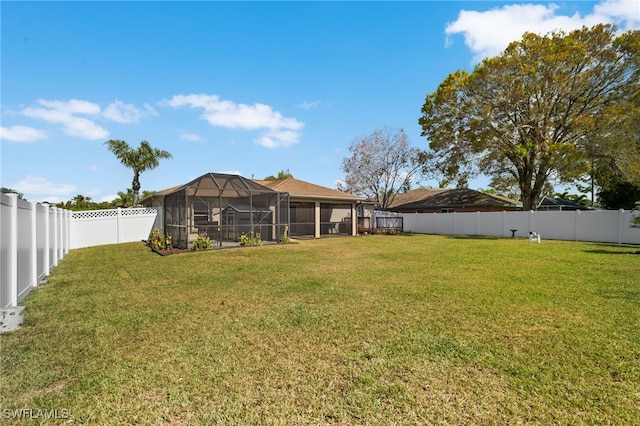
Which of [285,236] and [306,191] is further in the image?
[306,191]

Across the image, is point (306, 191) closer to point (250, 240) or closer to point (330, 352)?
point (250, 240)

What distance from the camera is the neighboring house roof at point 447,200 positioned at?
27.4 meters

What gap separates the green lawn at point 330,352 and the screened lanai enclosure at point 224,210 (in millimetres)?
6948

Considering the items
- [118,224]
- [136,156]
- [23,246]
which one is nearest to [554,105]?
[23,246]

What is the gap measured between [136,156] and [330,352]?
26321mm

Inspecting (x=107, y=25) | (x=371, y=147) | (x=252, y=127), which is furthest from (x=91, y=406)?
(x=371, y=147)

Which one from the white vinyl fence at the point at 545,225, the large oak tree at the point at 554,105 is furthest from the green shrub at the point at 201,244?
the white vinyl fence at the point at 545,225

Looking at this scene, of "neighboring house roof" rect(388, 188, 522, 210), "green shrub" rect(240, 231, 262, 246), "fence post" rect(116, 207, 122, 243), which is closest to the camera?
"green shrub" rect(240, 231, 262, 246)

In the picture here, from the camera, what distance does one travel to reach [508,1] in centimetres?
1068

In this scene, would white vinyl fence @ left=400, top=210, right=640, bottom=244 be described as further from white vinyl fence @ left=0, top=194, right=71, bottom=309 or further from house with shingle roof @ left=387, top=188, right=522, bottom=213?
white vinyl fence @ left=0, top=194, right=71, bottom=309

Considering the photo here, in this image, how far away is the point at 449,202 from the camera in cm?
2902

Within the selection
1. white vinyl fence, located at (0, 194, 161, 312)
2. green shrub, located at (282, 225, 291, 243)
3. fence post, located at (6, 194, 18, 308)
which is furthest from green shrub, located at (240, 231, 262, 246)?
fence post, located at (6, 194, 18, 308)

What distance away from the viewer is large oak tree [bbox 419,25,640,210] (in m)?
16.8

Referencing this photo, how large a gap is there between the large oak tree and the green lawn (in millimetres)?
14749
